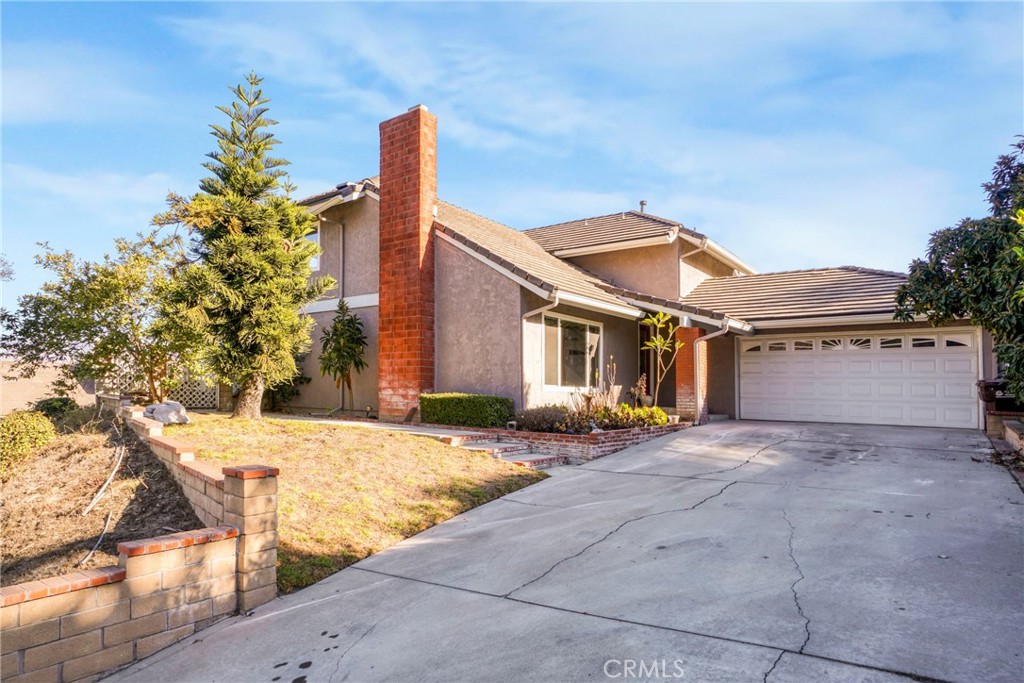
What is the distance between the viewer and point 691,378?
1425cm

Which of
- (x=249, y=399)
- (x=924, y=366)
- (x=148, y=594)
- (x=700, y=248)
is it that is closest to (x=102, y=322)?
(x=249, y=399)

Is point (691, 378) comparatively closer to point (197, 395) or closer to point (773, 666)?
point (773, 666)

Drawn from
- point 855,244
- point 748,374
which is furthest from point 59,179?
point 855,244

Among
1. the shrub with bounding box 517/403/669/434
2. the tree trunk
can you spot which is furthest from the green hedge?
the tree trunk

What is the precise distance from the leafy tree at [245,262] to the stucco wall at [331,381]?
300 cm

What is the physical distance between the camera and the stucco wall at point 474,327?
1274 centimetres

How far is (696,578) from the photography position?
4.72m

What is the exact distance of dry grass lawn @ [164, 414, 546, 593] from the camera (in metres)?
5.75

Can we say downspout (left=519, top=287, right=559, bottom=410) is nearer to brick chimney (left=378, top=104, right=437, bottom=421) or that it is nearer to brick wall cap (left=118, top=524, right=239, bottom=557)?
brick chimney (left=378, top=104, right=437, bottom=421)

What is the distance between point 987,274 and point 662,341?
615cm

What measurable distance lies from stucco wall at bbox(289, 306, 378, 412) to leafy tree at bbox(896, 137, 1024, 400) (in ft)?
39.0

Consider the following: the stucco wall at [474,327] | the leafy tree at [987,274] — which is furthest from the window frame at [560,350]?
the leafy tree at [987,274]

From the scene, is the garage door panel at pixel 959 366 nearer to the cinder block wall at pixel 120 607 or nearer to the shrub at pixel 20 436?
the cinder block wall at pixel 120 607

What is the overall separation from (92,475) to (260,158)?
7.36 meters
